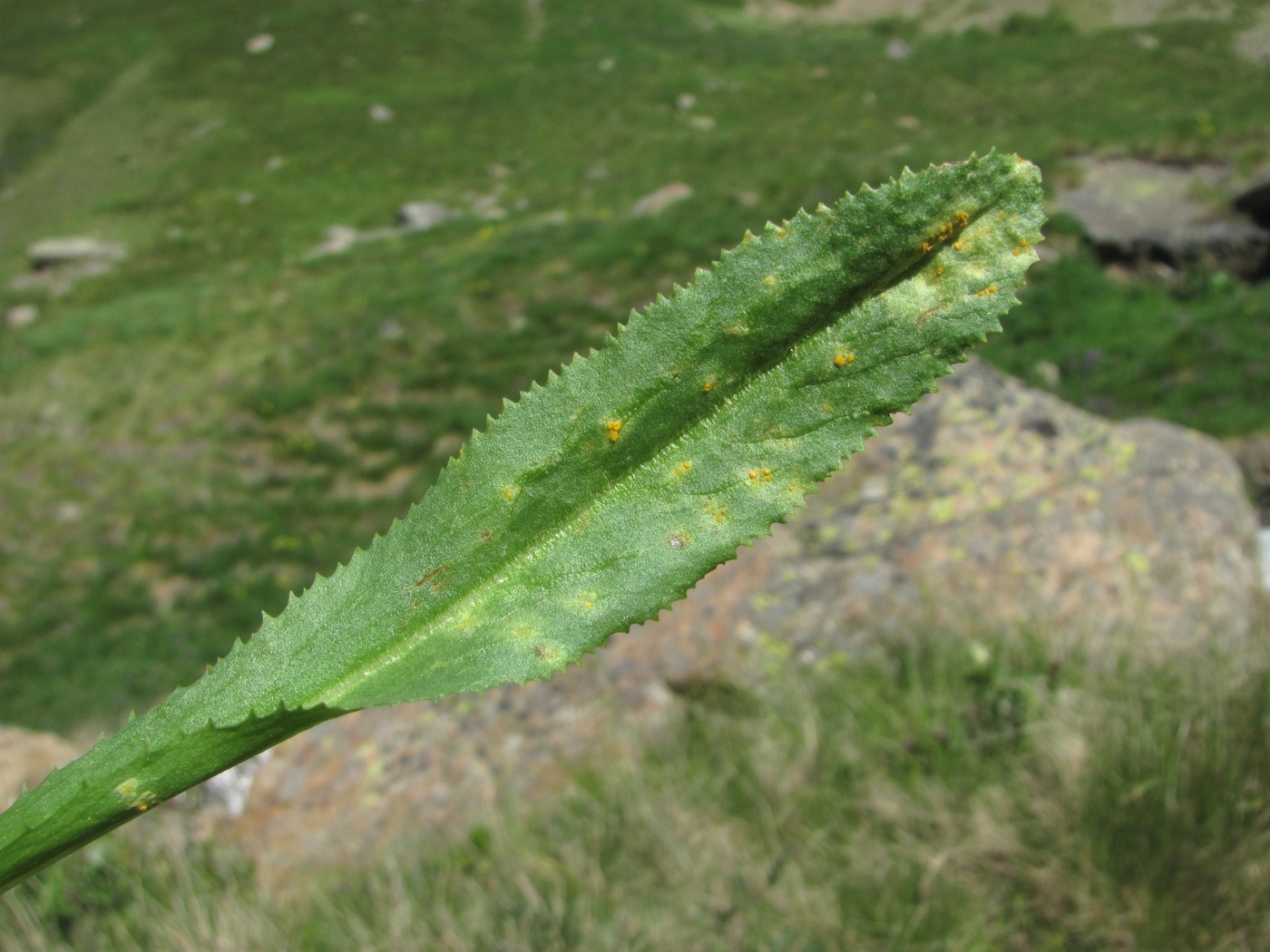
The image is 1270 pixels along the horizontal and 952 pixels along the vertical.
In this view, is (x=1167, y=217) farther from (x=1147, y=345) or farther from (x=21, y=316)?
(x=21, y=316)

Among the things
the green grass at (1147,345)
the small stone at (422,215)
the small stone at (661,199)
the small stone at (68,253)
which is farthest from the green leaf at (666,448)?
the small stone at (68,253)

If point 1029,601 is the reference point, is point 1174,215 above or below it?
below

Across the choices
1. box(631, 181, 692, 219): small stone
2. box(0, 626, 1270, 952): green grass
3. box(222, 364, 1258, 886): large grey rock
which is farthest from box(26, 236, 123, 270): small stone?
box(0, 626, 1270, 952): green grass

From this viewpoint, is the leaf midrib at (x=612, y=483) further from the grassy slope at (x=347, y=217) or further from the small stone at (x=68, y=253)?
the small stone at (x=68, y=253)

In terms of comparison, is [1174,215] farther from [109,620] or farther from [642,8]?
[642,8]

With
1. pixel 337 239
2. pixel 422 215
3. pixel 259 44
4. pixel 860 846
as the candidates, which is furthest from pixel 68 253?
pixel 860 846

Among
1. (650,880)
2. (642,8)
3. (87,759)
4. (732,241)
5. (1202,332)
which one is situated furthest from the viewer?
(642,8)

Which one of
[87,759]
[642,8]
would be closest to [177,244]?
[642,8]
